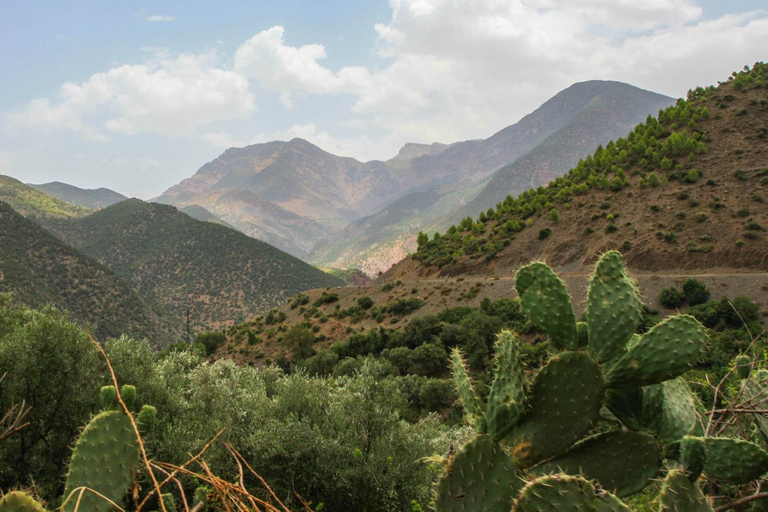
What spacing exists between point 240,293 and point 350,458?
91950 millimetres

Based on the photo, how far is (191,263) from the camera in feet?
332

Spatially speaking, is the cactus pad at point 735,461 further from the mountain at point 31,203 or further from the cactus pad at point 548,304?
the mountain at point 31,203

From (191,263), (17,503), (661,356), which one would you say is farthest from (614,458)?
(191,263)

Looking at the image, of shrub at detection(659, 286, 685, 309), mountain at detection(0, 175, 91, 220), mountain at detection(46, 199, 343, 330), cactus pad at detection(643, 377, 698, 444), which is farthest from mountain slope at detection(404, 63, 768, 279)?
mountain at detection(0, 175, 91, 220)

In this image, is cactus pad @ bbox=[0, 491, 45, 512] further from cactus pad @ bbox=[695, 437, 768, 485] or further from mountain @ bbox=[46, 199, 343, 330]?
mountain @ bbox=[46, 199, 343, 330]

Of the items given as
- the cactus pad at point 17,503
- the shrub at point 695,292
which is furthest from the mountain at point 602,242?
the cactus pad at point 17,503

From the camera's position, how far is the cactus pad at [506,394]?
2660mm

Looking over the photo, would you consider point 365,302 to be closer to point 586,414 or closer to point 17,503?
A: point 586,414

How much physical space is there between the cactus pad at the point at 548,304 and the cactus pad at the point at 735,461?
0.88m

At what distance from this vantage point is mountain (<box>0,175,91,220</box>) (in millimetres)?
125000

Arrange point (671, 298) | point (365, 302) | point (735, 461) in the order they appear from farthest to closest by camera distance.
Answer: point (365, 302), point (671, 298), point (735, 461)

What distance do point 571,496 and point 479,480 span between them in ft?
2.67

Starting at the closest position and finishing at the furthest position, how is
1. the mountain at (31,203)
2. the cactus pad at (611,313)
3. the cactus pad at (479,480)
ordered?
the cactus pad at (479,480) < the cactus pad at (611,313) < the mountain at (31,203)

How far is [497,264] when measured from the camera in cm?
4828
